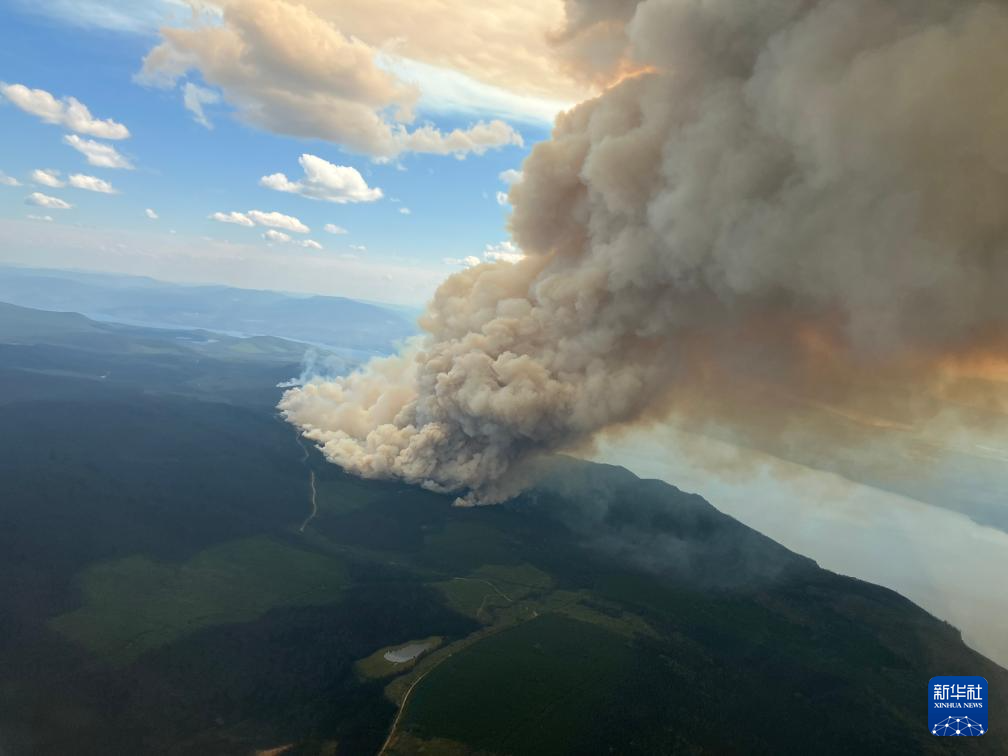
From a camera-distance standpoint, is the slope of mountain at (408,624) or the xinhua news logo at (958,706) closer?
the slope of mountain at (408,624)

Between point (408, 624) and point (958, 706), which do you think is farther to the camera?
point (408, 624)

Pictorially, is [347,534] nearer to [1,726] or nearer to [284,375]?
[1,726]

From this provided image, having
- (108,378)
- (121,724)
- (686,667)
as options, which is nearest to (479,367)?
(686,667)

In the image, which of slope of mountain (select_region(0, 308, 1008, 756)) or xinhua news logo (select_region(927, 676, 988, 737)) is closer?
slope of mountain (select_region(0, 308, 1008, 756))

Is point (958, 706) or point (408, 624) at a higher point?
point (408, 624)
